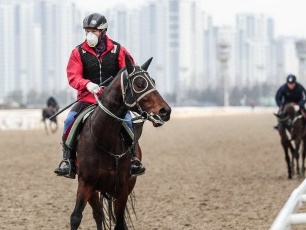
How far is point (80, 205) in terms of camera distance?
7.88m

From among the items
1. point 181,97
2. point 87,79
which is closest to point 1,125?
point 87,79

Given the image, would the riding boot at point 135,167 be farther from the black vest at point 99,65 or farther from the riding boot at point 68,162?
the black vest at point 99,65

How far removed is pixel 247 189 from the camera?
15039 millimetres

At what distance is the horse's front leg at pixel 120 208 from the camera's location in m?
8.18

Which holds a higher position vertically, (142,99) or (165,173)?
(142,99)

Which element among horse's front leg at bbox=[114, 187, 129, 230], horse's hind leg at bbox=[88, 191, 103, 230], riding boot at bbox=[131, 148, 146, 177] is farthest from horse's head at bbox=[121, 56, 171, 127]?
horse's hind leg at bbox=[88, 191, 103, 230]

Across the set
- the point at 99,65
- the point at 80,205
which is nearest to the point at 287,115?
the point at 99,65

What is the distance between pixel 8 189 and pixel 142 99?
8.26 metres

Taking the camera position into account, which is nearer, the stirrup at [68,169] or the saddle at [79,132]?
the saddle at [79,132]

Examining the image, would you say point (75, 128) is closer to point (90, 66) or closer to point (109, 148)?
point (109, 148)

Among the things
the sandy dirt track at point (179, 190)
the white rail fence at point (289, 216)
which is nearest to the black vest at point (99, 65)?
the sandy dirt track at point (179, 190)

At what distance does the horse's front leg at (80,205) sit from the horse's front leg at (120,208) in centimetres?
37

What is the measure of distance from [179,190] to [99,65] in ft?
22.1

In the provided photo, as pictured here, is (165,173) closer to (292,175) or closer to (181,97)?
(292,175)
